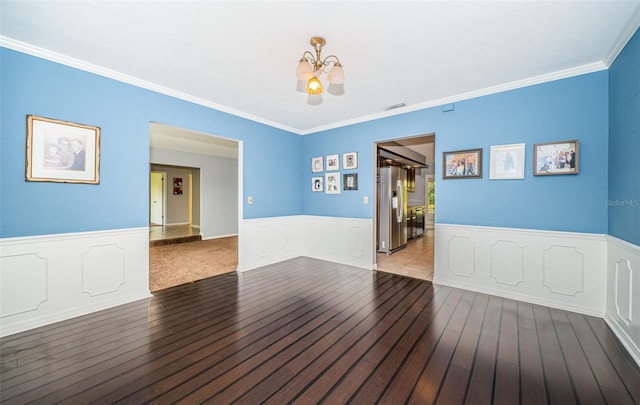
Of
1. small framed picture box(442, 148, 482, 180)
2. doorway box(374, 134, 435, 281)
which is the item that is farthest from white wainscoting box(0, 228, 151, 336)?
small framed picture box(442, 148, 482, 180)

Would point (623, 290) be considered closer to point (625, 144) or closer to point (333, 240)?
point (625, 144)

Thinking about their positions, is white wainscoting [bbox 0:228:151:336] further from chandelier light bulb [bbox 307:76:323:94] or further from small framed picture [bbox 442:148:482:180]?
small framed picture [bbox 442:148:482:180]

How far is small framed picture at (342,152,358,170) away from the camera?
4.61m

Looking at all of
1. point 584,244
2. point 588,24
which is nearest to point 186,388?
point 584,244

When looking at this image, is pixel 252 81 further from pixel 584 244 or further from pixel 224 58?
pixel 584 244

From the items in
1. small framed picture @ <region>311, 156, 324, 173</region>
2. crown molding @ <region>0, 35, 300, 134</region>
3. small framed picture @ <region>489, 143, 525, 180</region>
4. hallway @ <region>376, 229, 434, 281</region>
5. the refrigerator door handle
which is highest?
crown molding @ <region>0, 35, 300, 134</region>

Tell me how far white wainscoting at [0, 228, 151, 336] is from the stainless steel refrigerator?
446cm

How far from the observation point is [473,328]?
2398 mm

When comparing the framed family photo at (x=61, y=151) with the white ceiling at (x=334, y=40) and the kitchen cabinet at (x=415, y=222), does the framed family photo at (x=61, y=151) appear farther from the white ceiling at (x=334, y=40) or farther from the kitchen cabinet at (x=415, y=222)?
the kitchen cabinet at (x=415, y=222)

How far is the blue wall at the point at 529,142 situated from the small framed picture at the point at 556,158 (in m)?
0.07

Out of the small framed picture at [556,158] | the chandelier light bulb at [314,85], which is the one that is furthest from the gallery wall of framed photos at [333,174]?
the small framed picture at [556,158]

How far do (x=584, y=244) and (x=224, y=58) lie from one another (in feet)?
14.6

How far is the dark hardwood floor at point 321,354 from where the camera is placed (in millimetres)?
1604

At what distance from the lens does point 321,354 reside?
6.57 ft
